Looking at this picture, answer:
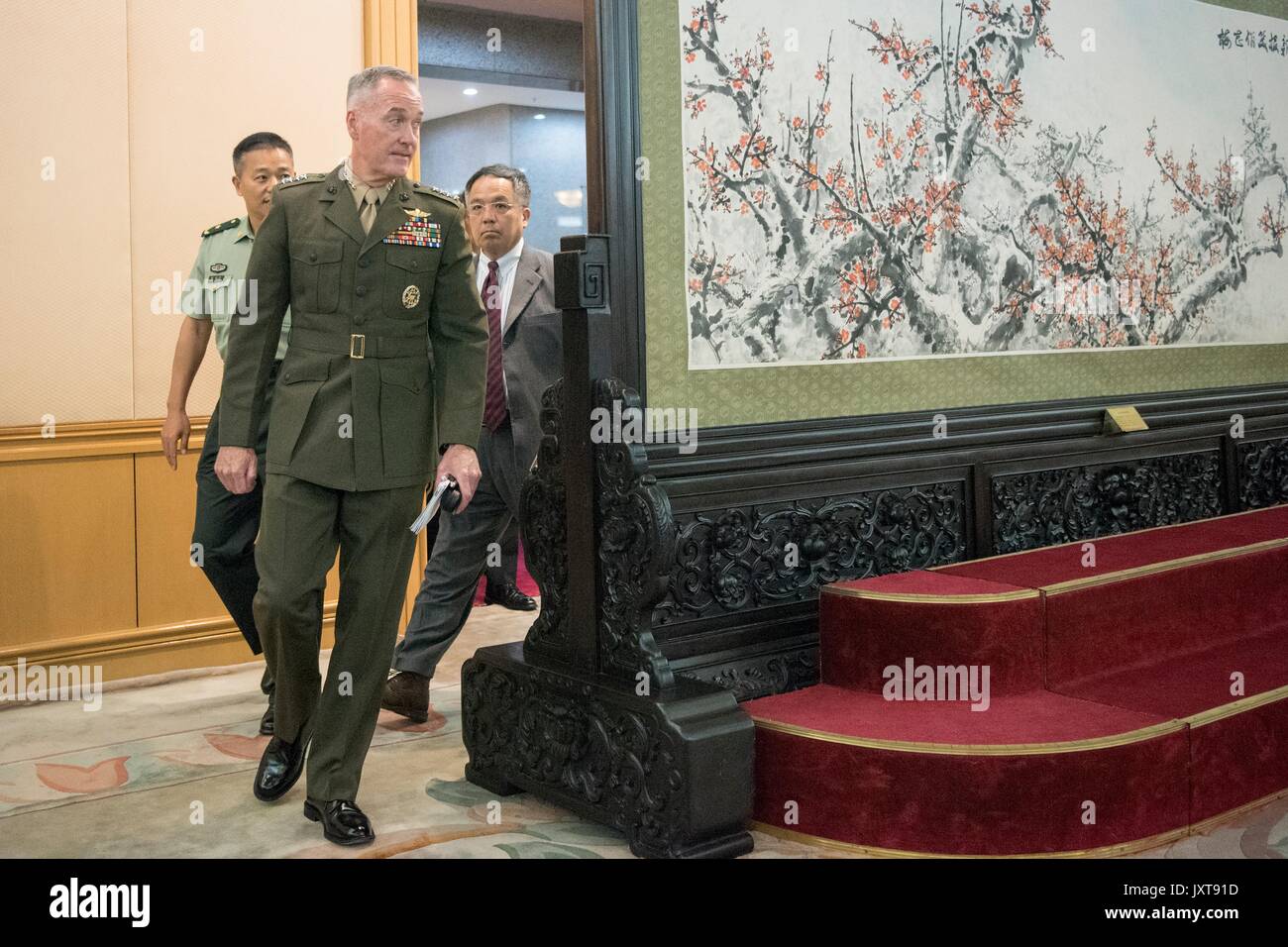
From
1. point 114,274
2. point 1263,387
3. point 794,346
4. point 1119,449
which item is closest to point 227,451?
point 794,346

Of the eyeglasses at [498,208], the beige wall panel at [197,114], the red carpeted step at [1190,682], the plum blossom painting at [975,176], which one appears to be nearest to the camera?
the red carpeted step at [1190,682]

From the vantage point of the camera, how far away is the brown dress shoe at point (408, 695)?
370cm

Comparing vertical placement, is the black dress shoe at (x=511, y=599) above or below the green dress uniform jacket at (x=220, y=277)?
below

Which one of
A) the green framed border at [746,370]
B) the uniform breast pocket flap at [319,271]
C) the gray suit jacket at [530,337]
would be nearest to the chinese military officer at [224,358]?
the gray suit jacket at [530,337]

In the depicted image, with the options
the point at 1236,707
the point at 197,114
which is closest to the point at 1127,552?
the point at 1236,707

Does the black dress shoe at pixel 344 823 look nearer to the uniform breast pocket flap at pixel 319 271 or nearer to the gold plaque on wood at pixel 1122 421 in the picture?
the uniform breast pocket flap at pixel 319 271

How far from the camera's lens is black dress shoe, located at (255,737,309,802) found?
298 centimetres

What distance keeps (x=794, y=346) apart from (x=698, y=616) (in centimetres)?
71

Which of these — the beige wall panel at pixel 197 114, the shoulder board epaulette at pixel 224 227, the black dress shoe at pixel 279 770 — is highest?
the beige wall panel at pixel 197 114

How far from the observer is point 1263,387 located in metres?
4.57

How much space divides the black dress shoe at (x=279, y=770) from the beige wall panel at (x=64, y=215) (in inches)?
67.1

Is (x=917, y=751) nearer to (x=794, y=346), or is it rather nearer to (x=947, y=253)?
(x=794, y=346)

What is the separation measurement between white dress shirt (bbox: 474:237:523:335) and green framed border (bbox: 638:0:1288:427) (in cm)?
89

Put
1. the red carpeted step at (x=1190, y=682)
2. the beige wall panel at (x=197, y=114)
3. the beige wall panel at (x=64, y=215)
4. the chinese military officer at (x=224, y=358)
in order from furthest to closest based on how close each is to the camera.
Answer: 1. the beige wall panel at (x=197, y=114)
2. the beige wall panel at (x=64, y=215)
3. the chinese military officer at (x=224, y=358)
4. the red carpeted step at (x=1190, y=682)
